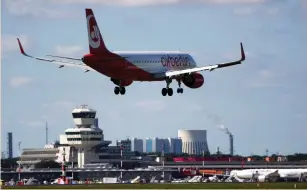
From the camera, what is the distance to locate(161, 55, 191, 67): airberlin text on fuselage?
149250mm

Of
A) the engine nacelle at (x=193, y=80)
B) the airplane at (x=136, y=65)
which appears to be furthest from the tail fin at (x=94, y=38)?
the engine nacelle at (x=193, y=80)

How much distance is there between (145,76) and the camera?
Answer: 5719 inches

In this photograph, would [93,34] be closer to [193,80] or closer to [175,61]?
[175,61]

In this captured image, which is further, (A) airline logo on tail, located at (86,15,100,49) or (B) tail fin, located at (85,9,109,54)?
(A) airline logo on tail, located at (86,15,100,49)

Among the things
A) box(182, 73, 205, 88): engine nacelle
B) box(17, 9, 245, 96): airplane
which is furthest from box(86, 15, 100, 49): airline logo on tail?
box(182, 73, 205, 88): engine nacelle

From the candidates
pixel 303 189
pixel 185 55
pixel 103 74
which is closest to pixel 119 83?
pixel 103 74

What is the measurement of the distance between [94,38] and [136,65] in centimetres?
754

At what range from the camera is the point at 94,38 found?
14112 centimetres

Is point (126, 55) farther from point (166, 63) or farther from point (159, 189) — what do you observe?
point (159, 189)

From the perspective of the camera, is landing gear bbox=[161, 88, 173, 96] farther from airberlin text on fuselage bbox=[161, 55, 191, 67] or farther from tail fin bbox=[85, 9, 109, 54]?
tail fin bbox=[85, 9, 109, 54]

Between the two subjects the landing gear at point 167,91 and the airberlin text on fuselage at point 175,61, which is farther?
the airberlin text on fuselage at point 175,61

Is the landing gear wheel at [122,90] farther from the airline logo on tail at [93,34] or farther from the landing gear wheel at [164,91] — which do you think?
the airline logo on tail at [93,34]

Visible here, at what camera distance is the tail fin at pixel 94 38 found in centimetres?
14075

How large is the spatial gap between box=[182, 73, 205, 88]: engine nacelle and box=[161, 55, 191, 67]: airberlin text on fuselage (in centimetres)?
296
